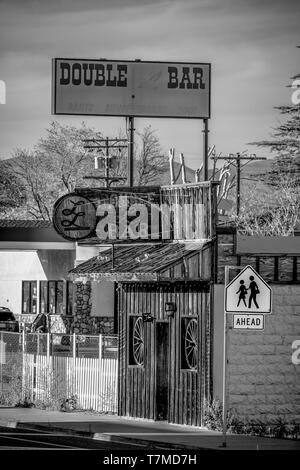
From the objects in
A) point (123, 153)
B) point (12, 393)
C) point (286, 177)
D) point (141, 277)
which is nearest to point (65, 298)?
point (286, 177)

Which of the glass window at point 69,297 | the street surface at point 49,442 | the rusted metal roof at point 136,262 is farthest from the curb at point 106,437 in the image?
the glass window at point 69,297

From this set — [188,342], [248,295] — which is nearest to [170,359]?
[188,342]

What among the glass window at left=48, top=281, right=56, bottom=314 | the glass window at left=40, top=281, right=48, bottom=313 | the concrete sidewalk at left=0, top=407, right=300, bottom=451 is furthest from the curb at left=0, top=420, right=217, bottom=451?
the glass window at left=40, top=281, right=48, bottom=313

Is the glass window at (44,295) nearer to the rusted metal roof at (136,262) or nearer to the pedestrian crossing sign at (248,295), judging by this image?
the rusted metal roof at (136,262)

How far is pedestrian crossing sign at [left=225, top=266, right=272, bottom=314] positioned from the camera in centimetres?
2061

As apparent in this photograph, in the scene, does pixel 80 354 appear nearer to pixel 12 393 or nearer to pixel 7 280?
pixel 12 393

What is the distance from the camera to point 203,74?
33094 millimetres

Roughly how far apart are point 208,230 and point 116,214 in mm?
3789

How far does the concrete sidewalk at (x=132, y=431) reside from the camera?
69.4 feet

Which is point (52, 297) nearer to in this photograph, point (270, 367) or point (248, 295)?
point (270, 367)

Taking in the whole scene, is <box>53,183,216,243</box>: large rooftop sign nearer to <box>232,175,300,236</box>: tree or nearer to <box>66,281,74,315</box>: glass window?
<box>232,175,300,236</box>: tree

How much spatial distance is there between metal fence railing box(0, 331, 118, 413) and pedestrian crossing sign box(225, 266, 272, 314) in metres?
6.81

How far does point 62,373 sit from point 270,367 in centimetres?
681

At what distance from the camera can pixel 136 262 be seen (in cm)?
2602
